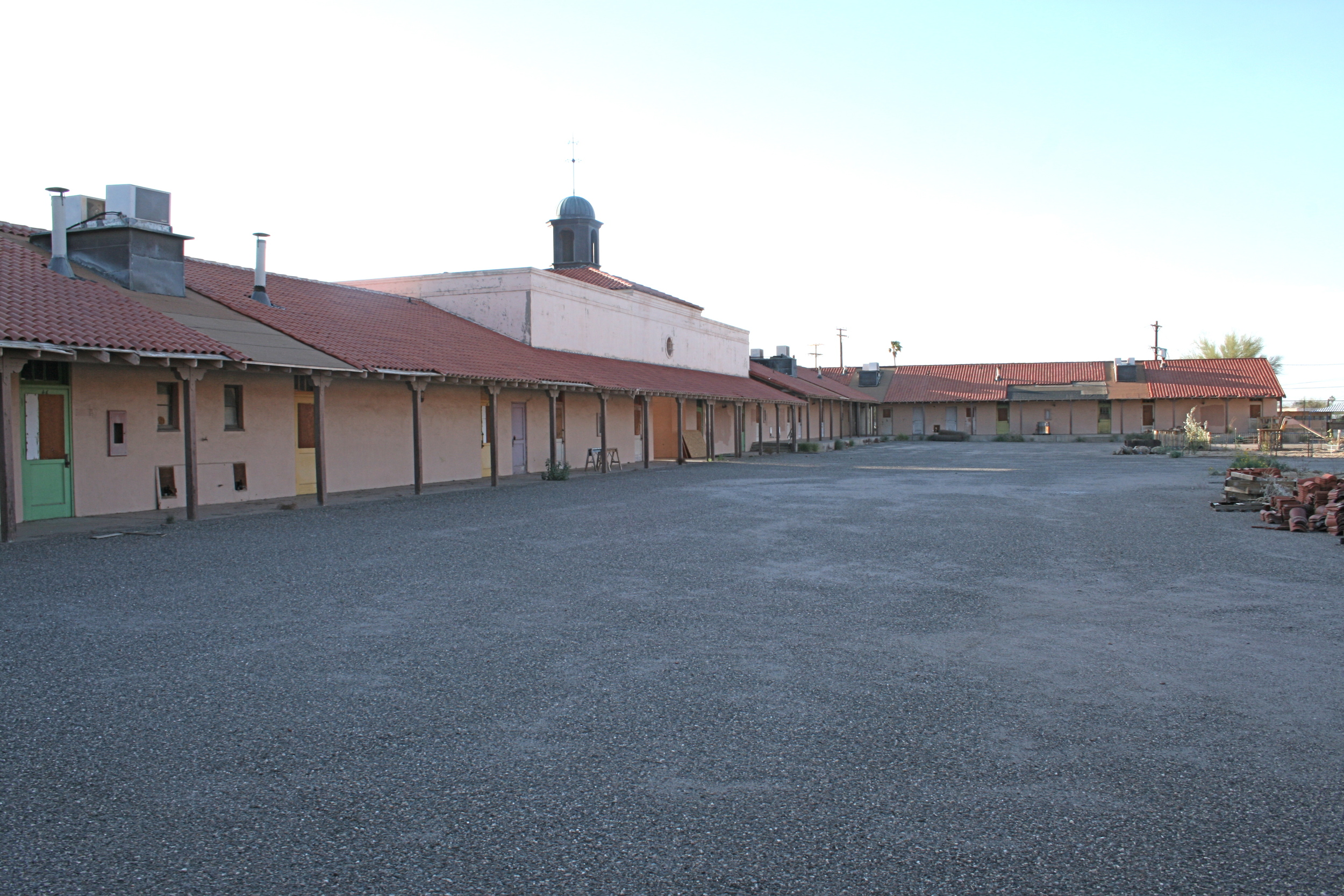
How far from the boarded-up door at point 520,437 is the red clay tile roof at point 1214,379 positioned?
42.6 m

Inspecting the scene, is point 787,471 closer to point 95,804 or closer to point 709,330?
point 709,330

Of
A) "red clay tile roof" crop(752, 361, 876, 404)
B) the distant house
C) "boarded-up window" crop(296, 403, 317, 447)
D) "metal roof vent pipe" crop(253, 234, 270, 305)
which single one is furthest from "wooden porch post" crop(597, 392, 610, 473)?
→ the distant house

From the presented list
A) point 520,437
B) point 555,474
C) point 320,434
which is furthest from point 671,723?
point 520,437

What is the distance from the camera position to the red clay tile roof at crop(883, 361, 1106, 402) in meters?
59.0

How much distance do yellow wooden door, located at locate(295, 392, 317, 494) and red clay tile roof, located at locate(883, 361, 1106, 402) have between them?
47.6m

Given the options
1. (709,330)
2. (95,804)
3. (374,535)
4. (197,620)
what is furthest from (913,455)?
(95,804)

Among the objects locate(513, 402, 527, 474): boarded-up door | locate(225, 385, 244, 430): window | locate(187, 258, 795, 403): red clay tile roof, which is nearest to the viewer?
locate(225, 385, 244, 430): window

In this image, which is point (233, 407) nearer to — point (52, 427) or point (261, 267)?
point (52, 427)

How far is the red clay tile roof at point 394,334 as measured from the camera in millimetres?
17641

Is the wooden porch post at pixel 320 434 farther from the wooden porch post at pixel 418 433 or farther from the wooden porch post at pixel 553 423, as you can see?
the wooden porch post at pixel 553 423

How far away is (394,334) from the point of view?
20.4m

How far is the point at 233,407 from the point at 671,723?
13849 millimetres

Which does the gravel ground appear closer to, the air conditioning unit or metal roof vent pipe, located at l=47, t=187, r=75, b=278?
metal roof vent pipe, located at l=47, t=187, r=75, b=278

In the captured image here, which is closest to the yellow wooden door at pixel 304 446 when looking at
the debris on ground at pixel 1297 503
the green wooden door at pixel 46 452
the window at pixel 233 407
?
the window at pixel 233 407
